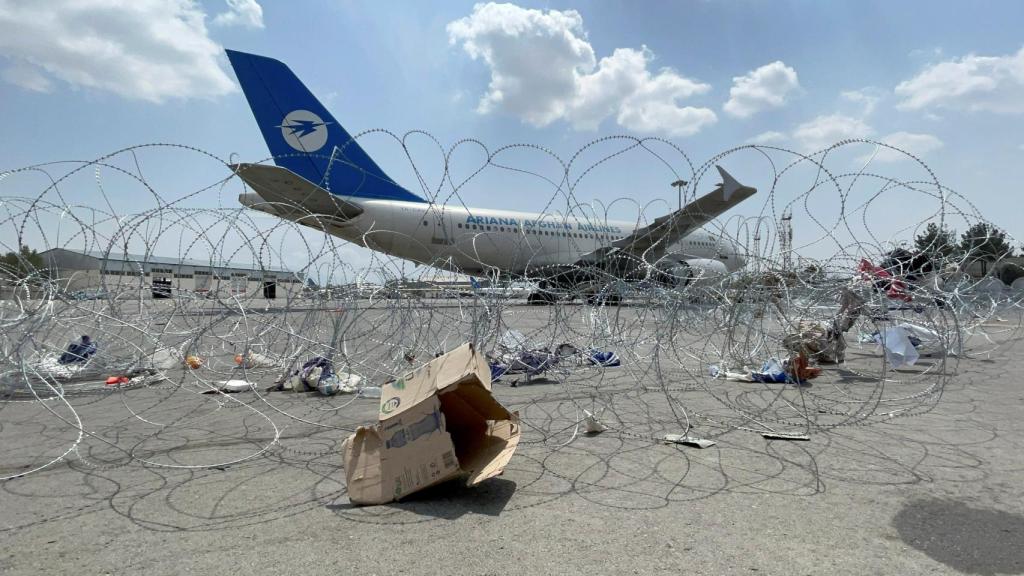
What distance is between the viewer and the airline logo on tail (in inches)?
727

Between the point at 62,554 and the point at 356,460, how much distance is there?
55.3 inches

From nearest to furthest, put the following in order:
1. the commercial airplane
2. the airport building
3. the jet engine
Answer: the airport building → the jet engine → the commercial airplane

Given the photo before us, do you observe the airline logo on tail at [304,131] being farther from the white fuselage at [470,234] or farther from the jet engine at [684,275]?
the jet engine at [684,275]

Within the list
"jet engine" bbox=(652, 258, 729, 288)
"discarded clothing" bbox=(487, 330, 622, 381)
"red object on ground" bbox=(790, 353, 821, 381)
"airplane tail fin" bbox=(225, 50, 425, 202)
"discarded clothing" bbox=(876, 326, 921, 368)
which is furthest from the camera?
"airplane tail fin" bbox=(225, 50, 425, 202)

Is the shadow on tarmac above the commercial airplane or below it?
below

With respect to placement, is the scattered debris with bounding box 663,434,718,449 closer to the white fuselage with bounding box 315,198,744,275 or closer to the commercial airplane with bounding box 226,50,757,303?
the commercial airplane with bounding box 226,50,757,303

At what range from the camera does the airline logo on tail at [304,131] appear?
18.5 metres

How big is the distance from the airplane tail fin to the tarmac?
44.1 feet

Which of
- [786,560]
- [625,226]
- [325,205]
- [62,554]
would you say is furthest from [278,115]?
[786,560]

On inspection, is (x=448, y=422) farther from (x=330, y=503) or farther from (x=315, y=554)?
(x=315, y=554)

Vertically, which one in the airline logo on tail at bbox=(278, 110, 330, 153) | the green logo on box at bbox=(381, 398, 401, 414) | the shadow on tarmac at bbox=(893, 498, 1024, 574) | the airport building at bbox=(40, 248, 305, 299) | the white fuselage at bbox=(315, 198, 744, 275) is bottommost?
the shadow on tarmac at bbox=(893, 498, 1024, 574)

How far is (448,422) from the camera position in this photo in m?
3.88

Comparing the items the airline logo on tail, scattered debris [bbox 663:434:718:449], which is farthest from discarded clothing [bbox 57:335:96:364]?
the airline logo on tail

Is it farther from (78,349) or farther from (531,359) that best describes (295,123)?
(531,359)
